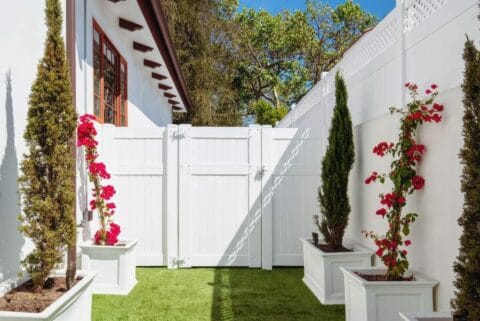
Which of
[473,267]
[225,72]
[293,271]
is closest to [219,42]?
[225,72]

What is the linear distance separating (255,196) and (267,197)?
0.18 m

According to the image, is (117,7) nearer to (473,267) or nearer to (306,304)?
(306,304)

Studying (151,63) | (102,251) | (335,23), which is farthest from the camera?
(335,23)

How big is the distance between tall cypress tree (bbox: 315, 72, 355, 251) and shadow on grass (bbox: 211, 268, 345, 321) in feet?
2.37

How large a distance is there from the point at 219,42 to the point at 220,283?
14780 mm

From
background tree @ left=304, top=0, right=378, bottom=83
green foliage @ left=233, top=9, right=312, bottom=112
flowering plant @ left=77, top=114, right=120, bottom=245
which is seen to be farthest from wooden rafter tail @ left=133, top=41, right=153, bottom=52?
background tree @ left=304, top=0, right=378, bottom=83

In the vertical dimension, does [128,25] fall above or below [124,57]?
above

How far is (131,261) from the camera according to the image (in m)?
4.90

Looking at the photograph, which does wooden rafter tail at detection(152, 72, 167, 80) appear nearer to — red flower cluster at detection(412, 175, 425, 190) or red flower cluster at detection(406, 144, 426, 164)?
red flower cluster at detection(406, 144, 426, 164)

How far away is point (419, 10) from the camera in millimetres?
3412

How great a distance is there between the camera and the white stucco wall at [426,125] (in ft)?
9.17

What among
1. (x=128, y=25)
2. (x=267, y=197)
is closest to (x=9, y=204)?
(x=267, y=197)

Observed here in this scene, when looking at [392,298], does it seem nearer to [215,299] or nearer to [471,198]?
[471,198]

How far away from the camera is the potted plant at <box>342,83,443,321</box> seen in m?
3.10
